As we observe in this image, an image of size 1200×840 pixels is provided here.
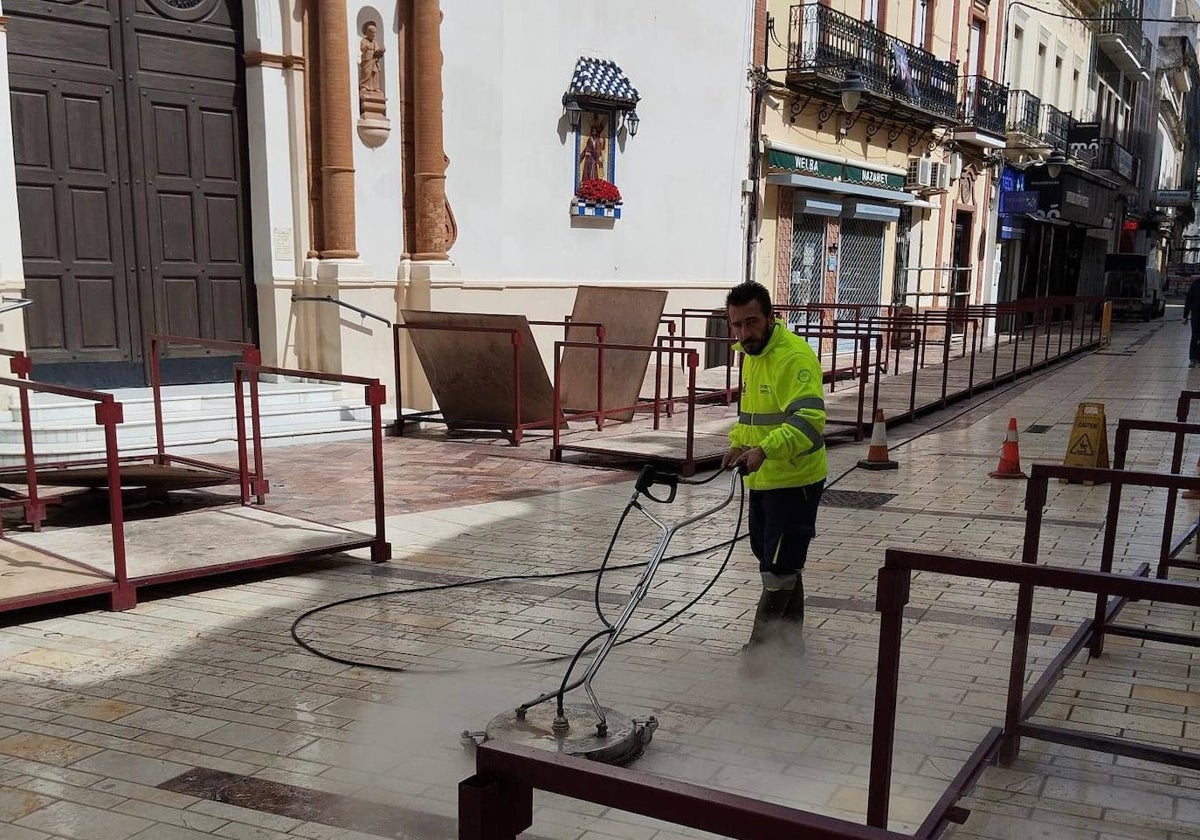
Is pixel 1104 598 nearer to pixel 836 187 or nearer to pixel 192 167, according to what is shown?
pixel 192 167

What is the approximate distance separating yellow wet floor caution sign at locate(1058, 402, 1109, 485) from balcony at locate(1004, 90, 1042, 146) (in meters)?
22.0

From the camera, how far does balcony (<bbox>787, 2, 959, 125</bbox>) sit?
1922cm

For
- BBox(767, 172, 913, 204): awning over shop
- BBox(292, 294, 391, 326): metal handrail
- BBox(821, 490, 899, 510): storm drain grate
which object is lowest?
BBox(821, 490, 899, 510): storm drain grate

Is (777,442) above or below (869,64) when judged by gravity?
below

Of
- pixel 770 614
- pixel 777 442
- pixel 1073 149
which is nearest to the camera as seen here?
pixel 777 442

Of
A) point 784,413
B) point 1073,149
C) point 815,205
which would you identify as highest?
point 1073,149

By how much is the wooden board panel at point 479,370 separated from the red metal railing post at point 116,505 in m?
5.08

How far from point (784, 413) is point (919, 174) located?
20.8 m

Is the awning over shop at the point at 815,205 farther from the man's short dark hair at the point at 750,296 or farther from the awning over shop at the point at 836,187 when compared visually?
the man's short dark hair at the point at 750,296

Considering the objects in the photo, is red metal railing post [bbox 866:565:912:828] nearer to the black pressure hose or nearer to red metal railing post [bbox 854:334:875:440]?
the black pressure hose

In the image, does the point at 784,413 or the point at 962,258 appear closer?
the point at 784,413

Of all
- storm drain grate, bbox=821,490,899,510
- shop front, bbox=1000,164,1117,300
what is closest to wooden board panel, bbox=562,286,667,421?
storm drain grate, bbox=821,490,899,510

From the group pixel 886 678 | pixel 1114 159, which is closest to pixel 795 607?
pixel 886 678

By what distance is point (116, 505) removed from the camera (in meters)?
5.38
